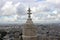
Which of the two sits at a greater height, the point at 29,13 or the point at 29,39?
the point at 29,13

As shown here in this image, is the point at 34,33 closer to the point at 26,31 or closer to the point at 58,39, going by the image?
the point at 26,31

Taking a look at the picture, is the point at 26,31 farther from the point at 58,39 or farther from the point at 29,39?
the point at 58,39

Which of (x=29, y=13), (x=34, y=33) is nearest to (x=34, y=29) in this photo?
(x=34, y=33)

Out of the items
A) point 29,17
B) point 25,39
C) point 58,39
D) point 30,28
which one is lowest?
point 58,39

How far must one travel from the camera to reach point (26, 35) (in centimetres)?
1162

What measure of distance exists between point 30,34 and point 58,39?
2766 centimetres

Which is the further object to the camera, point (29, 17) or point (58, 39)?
point (58, 39)

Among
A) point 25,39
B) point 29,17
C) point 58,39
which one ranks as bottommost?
point 58,39

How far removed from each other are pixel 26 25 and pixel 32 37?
0.90 metres

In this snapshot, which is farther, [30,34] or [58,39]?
[58,39]

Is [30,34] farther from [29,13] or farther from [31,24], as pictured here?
[29,13]

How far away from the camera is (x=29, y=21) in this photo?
11578mm

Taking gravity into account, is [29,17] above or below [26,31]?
above

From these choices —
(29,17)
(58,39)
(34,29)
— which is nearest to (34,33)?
(34,29)
